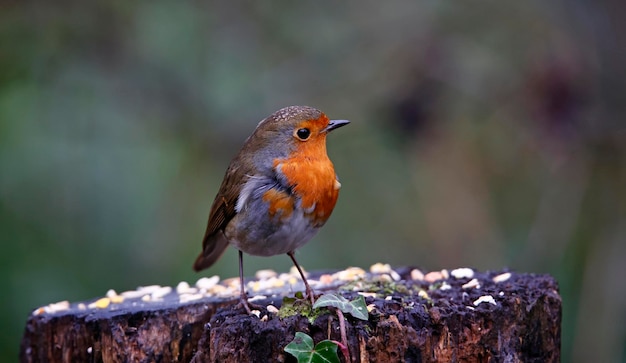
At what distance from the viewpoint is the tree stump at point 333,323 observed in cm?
291

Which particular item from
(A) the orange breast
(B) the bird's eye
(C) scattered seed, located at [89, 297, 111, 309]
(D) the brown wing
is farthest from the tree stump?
(B) the bird's eye

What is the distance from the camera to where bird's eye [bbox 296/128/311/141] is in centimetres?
366

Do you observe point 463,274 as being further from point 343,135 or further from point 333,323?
point 343,135

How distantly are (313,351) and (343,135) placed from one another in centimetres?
401

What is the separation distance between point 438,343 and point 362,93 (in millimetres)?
3688

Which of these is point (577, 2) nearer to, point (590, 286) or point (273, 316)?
point (590, 286)

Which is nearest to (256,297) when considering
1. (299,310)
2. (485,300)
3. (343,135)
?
(299,310)

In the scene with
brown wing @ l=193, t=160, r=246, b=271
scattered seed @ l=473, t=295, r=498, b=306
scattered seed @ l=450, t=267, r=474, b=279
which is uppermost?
brown wing @ l=193, t=160, r=246, b=271

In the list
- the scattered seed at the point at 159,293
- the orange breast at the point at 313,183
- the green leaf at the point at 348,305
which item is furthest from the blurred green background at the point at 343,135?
the green leaf at the point at 348,305

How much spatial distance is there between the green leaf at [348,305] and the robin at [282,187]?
1.87 ft

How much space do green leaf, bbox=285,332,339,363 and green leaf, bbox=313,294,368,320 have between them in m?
0.13

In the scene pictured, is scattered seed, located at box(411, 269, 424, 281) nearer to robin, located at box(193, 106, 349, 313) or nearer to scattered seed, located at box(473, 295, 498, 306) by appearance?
robin, located at box(193, 106, 349, 313)

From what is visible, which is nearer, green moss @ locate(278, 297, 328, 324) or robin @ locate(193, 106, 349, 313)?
green moss @ locate(278, 297, 328, 324)

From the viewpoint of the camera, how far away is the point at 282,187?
3566mm
